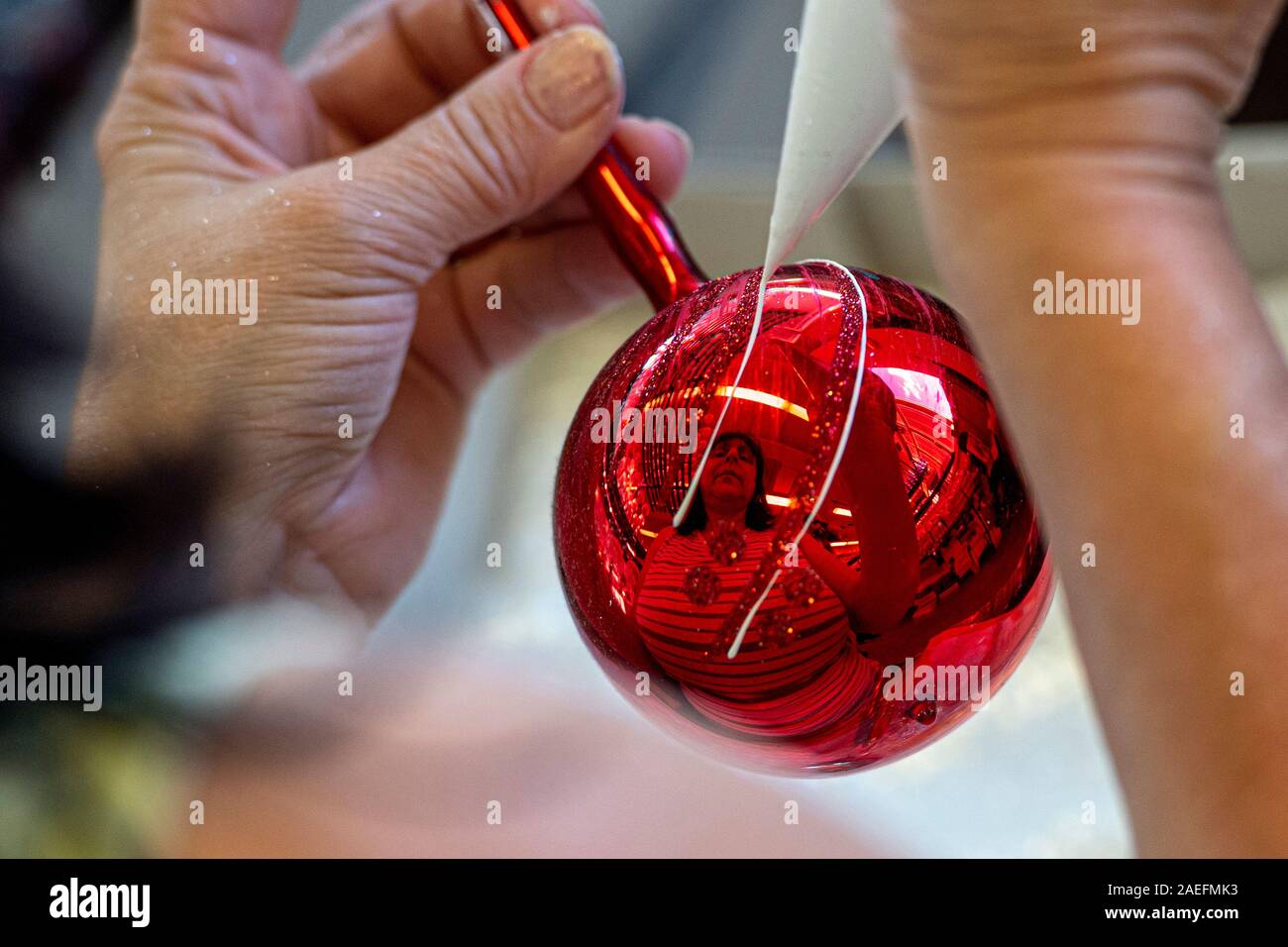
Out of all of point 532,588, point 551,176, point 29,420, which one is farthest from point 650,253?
point 532,588

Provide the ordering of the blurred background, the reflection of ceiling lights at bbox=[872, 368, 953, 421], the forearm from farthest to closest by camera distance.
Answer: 1. the blurred background
2. the reflection of ceiling lights at bbox=[872, 368, 953, 421]
3. the forearm

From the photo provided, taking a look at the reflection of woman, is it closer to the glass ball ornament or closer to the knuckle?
the glass ball ornament

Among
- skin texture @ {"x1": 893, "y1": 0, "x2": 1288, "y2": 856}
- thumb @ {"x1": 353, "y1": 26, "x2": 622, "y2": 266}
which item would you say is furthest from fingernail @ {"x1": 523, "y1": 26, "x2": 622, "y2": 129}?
skin texture @ {"x1": 893, "y1": 0, "x2": 1288, "y2": 856}

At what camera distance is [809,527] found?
→ 0.27m

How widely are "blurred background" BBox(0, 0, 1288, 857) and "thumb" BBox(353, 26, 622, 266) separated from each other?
0.45 ft

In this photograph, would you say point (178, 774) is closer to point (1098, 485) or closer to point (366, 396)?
point (366, 396)

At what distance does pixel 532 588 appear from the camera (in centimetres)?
78

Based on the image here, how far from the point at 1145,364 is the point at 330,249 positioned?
0.34 meters

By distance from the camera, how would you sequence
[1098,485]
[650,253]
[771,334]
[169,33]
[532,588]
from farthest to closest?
[532,588] → [169,33] → [650,253] → [771,334] → [1098,485]

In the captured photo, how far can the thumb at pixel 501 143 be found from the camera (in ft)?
1.45

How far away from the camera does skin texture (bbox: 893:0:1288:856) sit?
0.18 metres

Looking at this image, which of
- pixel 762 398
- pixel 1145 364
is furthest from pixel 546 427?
pixel 1145 364

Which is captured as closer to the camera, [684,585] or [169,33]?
[684,585]
